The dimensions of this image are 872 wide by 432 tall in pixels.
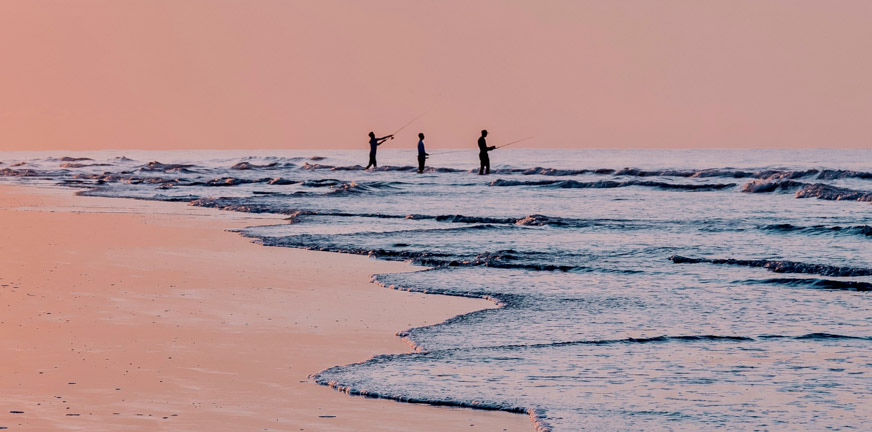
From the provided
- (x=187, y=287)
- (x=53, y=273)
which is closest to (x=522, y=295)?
(x=187, y=287)

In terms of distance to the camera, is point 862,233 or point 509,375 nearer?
point 509,375

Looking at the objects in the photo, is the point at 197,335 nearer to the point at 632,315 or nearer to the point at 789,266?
the point at 632,315

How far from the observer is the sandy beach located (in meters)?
5.71

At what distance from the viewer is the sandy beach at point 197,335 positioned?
5715 mm

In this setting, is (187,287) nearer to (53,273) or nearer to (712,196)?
(53,273)

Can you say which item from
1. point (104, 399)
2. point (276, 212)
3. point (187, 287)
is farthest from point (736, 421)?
point (276, 212)

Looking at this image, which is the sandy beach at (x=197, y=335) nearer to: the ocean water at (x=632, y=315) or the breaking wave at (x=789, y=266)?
the ocean water at (x=632, y=315)

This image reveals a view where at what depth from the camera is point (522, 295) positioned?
1045cm

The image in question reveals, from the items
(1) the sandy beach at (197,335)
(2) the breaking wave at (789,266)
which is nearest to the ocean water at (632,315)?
(2) the breaking wave at (789,266)

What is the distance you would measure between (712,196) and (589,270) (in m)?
20.7

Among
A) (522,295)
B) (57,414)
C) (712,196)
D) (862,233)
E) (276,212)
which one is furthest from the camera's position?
(712,196)

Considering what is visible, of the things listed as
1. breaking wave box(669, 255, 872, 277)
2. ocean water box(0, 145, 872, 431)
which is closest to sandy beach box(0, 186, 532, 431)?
ocean water box(0, 145, 872, 431)

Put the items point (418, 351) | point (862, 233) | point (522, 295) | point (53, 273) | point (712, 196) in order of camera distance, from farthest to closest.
A: point (712, 196), point (862, 233), point (53, 273), point (522, 295), point (418, 351)

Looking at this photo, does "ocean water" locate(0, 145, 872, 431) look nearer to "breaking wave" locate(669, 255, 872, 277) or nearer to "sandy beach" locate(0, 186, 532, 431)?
"breaking wave" locate(669, 255, 872, 277)
